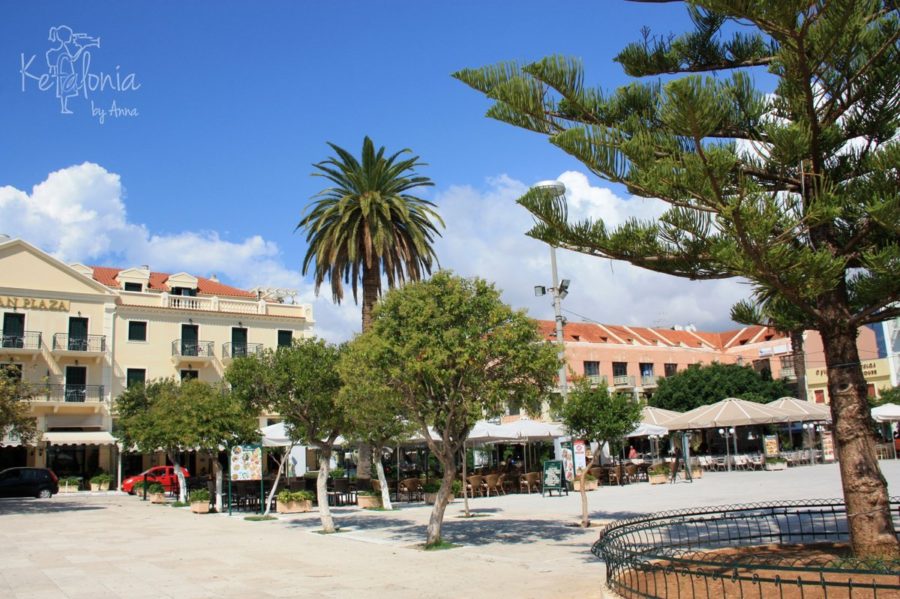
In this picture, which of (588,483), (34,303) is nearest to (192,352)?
(34,303)

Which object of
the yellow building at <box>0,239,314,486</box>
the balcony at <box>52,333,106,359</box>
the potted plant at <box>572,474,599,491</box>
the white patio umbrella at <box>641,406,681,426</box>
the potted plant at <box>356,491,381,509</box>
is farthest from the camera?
the balcony at <box>52,333,106,359</box>

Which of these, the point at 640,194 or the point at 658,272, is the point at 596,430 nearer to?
the point at 658,272

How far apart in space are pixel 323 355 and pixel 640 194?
11.7m

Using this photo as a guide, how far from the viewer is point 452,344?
1281 centimetres

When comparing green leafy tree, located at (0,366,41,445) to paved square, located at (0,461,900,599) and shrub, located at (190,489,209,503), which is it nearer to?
paved square, located at (0,461,900,599)

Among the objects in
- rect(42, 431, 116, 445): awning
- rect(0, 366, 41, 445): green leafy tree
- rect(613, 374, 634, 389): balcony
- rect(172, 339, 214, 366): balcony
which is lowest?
rect(42, 431, 116, 445): awning

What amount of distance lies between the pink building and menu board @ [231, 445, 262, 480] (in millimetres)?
33876

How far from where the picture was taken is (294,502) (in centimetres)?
2322

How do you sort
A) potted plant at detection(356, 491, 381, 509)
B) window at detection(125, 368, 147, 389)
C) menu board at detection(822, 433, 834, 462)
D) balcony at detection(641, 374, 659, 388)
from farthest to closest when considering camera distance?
balcony at detection(641, 374, 659, 388) < window at detection(125, 368, 147, 389) < menu board at detection(822, 433, 834, 462) < potted plant at detection(356, 491, 381, 509)

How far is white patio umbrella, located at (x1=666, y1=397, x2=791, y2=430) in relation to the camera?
29.4 m

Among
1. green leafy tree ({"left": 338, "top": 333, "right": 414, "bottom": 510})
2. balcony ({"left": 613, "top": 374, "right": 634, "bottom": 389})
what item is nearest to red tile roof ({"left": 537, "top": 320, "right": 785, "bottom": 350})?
balcony ({"left": 613, "top": 374, "right": 634, "bottom": 389})

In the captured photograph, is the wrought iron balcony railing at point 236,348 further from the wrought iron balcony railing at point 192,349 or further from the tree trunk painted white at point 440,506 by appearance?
the tree trunk painted white at point 440,506

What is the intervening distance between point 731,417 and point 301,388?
18556 millimetres

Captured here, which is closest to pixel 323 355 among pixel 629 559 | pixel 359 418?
pixel 359 418
